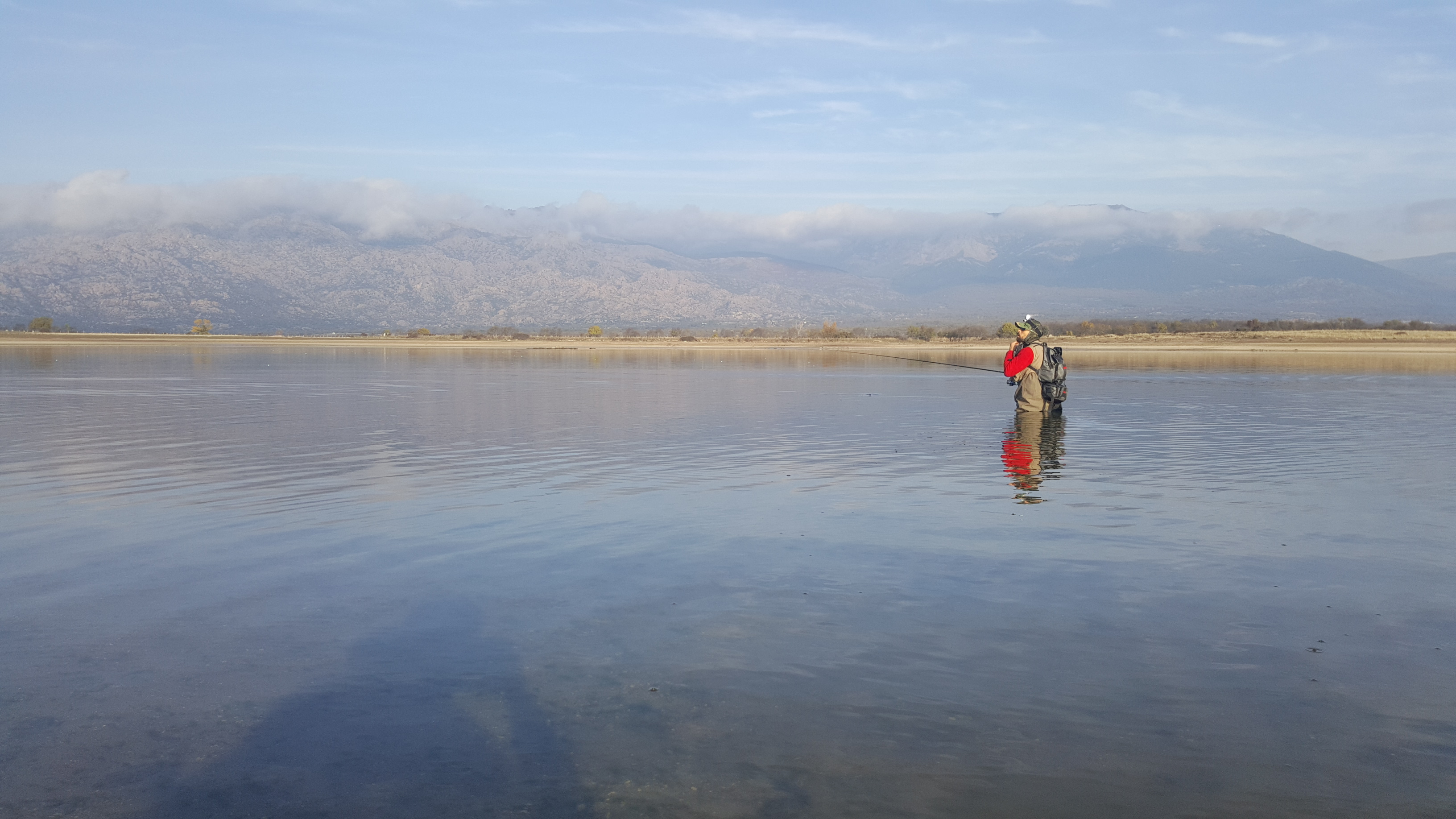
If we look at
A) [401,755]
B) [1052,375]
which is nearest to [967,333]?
[1052,375]

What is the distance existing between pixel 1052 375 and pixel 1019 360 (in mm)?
977

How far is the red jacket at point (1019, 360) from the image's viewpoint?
22.8m

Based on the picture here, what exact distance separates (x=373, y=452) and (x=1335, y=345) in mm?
83665

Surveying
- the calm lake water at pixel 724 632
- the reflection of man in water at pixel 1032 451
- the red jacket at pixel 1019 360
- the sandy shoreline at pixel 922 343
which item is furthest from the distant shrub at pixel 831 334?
the calm lake water at pixel 724 632

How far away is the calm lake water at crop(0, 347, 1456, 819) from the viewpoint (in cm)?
529

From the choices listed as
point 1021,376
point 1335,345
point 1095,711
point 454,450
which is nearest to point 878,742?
point 1095,711

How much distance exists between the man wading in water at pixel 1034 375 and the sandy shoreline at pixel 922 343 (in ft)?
170

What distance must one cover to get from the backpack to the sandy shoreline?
5195cm

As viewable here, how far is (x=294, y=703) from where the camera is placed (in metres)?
6.25

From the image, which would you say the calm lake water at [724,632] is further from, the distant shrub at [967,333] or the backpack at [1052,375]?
the distant shrub at [967,333]

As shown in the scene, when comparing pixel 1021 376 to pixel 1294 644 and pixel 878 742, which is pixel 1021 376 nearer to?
pixel 1294 644

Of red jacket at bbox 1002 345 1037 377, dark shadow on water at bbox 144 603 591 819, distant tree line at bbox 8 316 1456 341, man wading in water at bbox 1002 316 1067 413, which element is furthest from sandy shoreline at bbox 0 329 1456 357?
dark shadow on water at bbox 144 603 591 819

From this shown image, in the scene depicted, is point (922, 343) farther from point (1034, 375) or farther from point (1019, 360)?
point (1019, 360)

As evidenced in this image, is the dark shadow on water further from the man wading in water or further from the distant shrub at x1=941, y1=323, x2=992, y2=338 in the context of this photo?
the distant shrub at x1=941, y1=323, x2=992, y2=338
